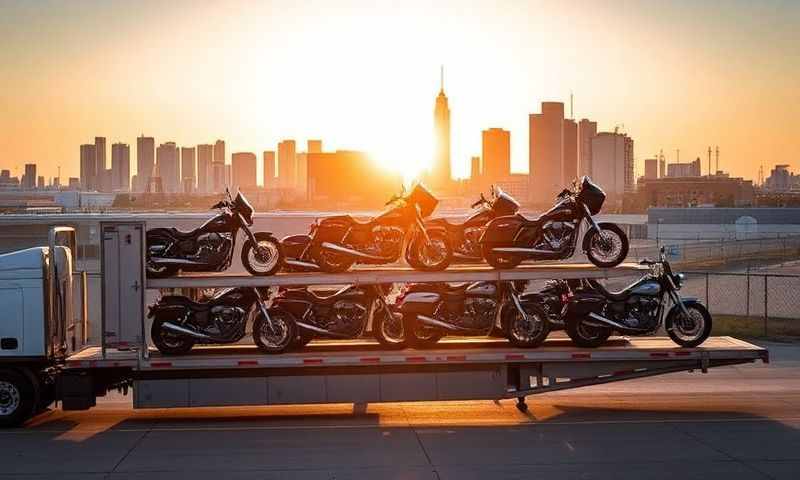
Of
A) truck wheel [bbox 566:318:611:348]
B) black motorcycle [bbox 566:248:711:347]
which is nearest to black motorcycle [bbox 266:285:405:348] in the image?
truck wheel [bbox 566:318:611:348]

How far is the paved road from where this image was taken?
39.4 feet

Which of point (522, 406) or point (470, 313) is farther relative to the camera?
point (470, 313)

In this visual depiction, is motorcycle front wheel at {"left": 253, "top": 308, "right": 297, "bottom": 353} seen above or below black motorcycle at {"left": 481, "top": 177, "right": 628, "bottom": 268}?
below

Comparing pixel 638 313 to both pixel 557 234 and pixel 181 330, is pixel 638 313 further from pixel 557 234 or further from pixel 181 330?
pixel 181 330

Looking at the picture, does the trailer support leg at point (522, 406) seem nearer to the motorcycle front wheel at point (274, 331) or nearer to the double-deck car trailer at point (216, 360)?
the double-deck car trailer at point (216, 360)

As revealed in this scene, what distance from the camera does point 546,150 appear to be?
123500 millimetres

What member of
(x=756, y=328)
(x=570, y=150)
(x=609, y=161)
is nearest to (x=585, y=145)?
(x=609, y=161)

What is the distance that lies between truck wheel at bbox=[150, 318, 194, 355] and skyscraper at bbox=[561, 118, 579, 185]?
107843 millimetres

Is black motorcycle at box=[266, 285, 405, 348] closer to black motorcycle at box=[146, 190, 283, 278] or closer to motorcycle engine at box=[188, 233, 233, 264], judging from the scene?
black motorcycle at box=[146, 190, 283, 278]

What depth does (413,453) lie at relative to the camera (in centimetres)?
1288

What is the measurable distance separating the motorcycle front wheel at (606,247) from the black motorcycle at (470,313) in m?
1.21

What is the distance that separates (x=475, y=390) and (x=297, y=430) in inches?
105

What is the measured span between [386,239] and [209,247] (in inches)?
109

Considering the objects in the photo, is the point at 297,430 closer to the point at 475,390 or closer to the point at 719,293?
the point at 475,390
